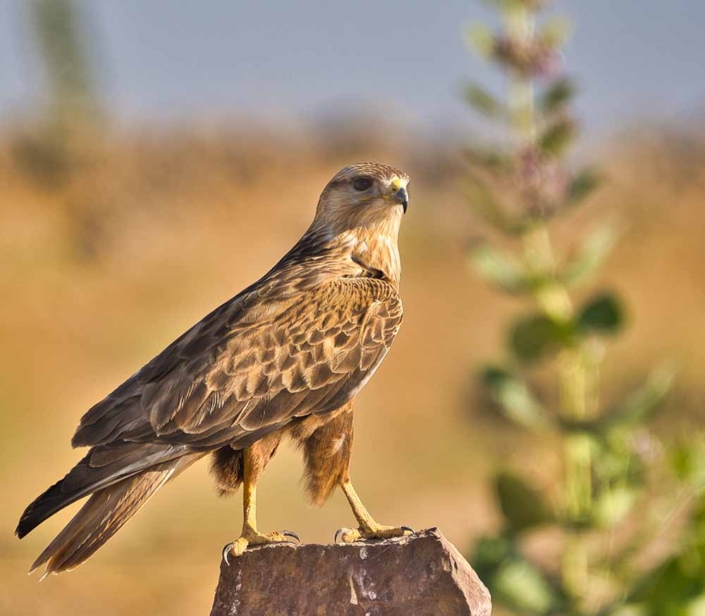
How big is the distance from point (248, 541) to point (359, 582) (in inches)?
24.6

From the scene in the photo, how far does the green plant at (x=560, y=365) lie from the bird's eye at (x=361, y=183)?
151 centimetres

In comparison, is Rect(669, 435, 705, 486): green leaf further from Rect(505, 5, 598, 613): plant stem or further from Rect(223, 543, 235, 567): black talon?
Rect(223, 543, 235, 567): black talon

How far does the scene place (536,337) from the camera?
27.2ft

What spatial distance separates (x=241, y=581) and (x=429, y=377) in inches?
634

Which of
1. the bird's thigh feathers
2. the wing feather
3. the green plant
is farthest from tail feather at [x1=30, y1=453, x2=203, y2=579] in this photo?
the green plant

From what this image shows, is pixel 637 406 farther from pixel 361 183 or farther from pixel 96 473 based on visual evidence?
pixel 96 473

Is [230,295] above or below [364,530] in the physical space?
above

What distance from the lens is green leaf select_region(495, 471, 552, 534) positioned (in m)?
8.28

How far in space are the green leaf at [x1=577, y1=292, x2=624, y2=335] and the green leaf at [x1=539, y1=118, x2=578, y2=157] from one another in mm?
997

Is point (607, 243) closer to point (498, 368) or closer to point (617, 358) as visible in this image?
point (498, 368)

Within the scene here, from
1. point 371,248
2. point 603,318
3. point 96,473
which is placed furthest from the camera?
point 603,318

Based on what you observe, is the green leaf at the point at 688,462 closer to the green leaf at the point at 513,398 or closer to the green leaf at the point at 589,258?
the green leaf at the point at 513,398

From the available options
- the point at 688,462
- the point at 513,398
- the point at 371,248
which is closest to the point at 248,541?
the point at 371,248

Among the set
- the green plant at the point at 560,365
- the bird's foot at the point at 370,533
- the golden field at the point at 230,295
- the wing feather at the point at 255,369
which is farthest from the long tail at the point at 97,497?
the golden field at the point at 230,295
